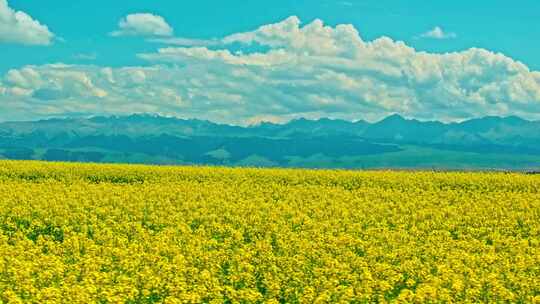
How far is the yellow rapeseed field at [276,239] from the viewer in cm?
1959

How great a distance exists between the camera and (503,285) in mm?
20812

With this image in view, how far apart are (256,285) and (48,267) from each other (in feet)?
21.8

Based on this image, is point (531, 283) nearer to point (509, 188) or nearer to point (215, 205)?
point (215, 205)

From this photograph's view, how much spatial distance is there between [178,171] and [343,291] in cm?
4009

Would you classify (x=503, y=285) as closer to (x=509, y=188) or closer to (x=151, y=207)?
(x=151, y=207)

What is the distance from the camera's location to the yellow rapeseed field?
19.6 m

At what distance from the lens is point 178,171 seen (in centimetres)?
5769

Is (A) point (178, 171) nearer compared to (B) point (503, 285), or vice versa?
(B) point (503, 285)

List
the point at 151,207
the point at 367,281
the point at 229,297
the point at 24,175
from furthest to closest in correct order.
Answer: the point at 24,175, the point at 151,207, the point at 367,281, the point at 229,297

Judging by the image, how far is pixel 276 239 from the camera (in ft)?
94.8

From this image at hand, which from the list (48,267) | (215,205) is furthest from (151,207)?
(48,267)

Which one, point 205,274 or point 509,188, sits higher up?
point 509,188

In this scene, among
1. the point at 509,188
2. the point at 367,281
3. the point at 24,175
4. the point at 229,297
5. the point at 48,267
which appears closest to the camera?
the point at 229,297

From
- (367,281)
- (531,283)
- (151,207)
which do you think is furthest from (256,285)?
(151,207)
